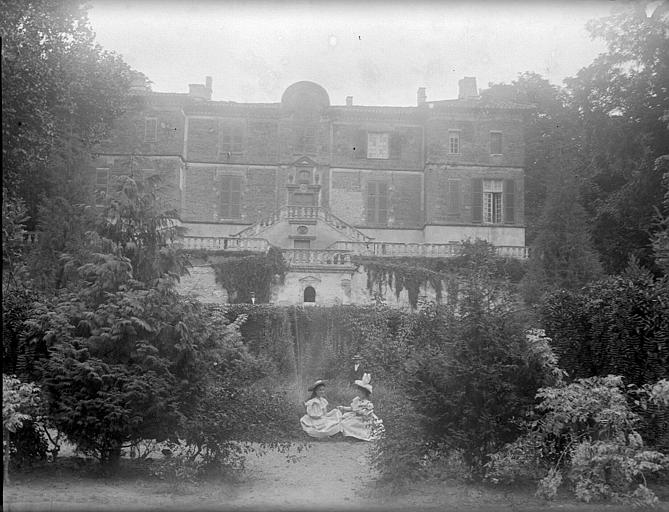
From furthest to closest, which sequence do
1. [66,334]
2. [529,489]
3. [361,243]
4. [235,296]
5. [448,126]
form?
[448,126] → [361,243] → [235,296] → [66,334] → [529,489]

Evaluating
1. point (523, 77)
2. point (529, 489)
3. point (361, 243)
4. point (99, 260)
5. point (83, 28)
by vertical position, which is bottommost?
point (529, 489)

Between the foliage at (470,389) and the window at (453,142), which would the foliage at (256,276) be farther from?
the foliage at (470,389)

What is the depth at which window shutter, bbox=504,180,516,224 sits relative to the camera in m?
39.5

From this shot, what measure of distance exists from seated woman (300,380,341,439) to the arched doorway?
605 inches

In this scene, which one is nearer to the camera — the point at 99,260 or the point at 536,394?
the point at 536,394

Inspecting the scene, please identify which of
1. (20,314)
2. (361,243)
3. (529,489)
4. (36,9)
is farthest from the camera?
(361,243)

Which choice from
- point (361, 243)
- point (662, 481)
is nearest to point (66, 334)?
point (662, 481)

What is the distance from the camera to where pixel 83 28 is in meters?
27.3

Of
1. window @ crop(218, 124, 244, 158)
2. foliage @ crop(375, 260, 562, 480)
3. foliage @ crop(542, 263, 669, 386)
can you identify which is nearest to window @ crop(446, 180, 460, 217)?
window @ crop(218, 124, 244, 158)

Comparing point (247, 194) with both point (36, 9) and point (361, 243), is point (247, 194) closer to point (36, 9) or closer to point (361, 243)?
point (361, 243)

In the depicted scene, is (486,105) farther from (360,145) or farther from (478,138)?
(360,145)

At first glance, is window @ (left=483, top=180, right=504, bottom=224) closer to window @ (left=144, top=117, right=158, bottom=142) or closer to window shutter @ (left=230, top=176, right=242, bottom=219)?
window shutter @ (left=230, top=176, right=242, bottom=219)

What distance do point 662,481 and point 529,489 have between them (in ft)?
5.60

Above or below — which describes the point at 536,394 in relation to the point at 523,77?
below
